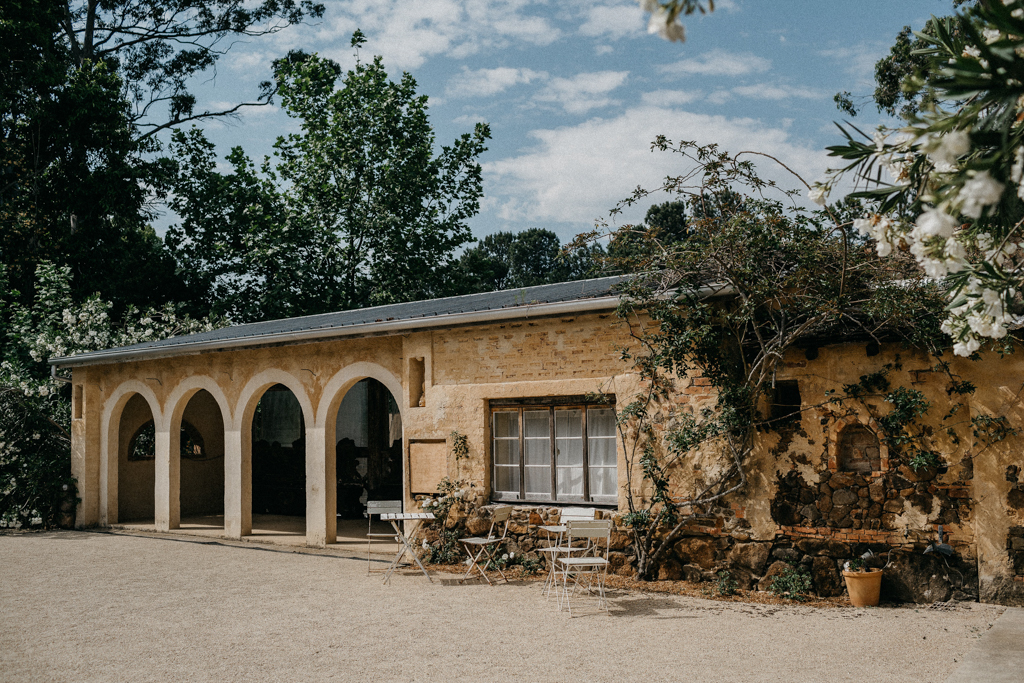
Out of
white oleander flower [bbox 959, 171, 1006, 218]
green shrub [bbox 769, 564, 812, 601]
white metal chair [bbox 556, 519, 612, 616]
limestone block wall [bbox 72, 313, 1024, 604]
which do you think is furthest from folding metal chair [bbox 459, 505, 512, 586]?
white oleander flower [bbox 959, 171, 1006, 218]

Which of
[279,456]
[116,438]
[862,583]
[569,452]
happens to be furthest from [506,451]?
[279,456]

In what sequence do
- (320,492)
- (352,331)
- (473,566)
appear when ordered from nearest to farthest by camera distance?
(473,566) → (352,331) → (320,492)

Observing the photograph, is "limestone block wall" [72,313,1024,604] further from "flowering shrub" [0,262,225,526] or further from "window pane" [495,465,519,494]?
"flowering shrub" [0,262,225,526]

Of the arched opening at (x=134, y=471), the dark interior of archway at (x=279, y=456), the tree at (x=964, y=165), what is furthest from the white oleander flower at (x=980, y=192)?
the dark interior of archway at (x=279, y=456)

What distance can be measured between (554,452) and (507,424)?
0.74m

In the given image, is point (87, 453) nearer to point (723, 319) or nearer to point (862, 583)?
point (723, 319)

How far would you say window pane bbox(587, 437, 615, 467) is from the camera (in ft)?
29.6

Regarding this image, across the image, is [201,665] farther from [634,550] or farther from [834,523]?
[834,523]

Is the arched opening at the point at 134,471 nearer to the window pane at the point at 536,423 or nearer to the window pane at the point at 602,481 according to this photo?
the window pane at the point at 536,423

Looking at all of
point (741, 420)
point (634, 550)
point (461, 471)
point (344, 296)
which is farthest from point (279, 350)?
point (344, 296)

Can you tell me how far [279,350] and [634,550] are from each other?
6316 millimetres

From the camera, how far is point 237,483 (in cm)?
1252

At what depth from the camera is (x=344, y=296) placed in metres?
23.5

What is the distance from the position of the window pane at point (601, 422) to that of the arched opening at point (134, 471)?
972 centimetres
